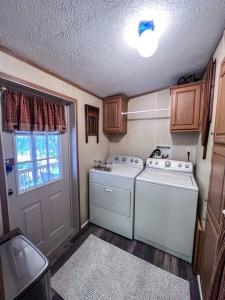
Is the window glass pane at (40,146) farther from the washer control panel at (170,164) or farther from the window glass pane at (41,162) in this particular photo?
the washer control panel at (170,164)

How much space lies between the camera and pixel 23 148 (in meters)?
1.48

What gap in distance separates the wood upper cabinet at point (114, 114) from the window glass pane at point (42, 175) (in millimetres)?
1311

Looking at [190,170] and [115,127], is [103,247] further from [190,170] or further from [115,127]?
[115,127]

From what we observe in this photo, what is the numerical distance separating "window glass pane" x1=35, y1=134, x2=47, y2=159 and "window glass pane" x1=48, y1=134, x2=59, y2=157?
7cm

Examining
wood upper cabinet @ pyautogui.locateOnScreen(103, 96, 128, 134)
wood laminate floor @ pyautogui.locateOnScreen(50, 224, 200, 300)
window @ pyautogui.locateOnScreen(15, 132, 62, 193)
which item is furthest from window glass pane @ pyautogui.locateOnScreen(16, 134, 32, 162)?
wood upper cabinet @ pyautogui.locateOnScreen(103, 96, 128, 134)

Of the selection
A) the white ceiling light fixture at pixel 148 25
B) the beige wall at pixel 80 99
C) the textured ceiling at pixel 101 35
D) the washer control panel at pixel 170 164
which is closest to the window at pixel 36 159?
the beige wall at pixel 80 99

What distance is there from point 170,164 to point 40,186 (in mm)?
1896

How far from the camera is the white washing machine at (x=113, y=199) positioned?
1992 mm

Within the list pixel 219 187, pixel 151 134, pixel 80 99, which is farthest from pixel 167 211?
pixel 80 99

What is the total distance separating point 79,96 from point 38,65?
676 mm

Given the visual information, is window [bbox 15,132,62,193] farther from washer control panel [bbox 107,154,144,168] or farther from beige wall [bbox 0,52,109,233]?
washer control panel [bbox 107,154,144,168]

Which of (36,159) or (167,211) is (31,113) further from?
(167,211)

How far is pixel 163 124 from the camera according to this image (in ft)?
8.13

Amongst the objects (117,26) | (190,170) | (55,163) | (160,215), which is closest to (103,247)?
(160,215)
